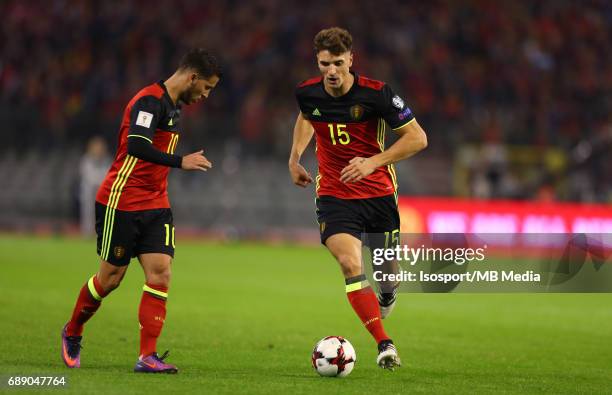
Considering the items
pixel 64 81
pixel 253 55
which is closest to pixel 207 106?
pixel 253 55

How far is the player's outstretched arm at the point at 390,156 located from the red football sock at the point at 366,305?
794 mm

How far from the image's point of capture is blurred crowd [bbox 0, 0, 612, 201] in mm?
23656

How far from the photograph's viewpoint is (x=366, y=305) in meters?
7.90

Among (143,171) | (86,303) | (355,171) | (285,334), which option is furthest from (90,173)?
(355,171)

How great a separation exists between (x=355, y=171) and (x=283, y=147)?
1501 cm

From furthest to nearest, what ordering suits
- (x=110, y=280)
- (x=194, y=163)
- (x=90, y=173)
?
(x=90, y=173) < (x=110, y=280) < (x=194, y=163)

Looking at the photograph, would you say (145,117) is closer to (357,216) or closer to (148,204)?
(148,204)

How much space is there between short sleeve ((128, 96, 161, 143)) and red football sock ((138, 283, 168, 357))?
1.08 metres

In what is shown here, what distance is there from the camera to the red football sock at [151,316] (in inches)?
301

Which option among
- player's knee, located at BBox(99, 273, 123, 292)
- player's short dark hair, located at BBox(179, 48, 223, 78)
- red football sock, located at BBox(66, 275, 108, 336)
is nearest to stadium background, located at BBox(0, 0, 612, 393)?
red football sock, located at BBox(66, 275, 108, 336)

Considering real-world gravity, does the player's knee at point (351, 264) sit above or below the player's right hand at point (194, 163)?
below

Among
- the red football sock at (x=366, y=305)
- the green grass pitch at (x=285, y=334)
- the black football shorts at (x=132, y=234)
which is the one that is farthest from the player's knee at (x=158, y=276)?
the red football sock at (x=366, y=305)

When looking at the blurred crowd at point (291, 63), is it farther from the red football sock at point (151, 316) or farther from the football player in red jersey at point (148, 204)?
the red football sock at point (151, 316)

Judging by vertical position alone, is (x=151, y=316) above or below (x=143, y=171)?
below
